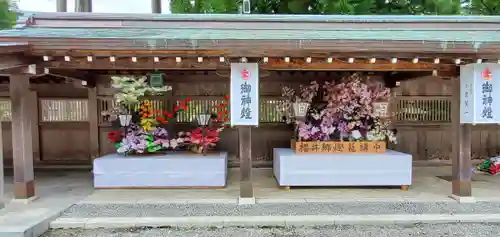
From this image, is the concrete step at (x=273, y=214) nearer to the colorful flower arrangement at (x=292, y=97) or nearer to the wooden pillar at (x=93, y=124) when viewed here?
the colorful flower arrangement at (x=292, y=97)

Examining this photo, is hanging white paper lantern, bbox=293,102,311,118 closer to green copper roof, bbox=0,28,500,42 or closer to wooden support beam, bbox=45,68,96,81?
green copper roof, bbox=0,28,500,42

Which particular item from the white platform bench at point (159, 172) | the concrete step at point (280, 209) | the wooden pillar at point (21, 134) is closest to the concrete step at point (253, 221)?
the concrete step at point (280, 209)

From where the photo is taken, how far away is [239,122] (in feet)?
16.7

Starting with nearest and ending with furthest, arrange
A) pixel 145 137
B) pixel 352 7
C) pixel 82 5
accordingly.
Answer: pixel 145 137 → pixel 352 7 → pixel 82 5

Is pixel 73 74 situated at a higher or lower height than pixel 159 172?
higher

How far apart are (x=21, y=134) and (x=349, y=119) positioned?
5.89 m

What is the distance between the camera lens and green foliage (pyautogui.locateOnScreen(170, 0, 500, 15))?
10875mm

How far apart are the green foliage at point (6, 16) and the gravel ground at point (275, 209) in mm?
4464

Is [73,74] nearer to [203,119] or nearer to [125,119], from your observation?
[125,119]

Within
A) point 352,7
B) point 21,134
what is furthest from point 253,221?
point 352,7

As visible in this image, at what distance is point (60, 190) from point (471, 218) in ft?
22.8

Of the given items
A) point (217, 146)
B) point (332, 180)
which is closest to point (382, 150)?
point (332, 180)

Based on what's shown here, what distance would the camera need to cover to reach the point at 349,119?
6.37 metres

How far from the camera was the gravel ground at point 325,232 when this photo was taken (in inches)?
166
